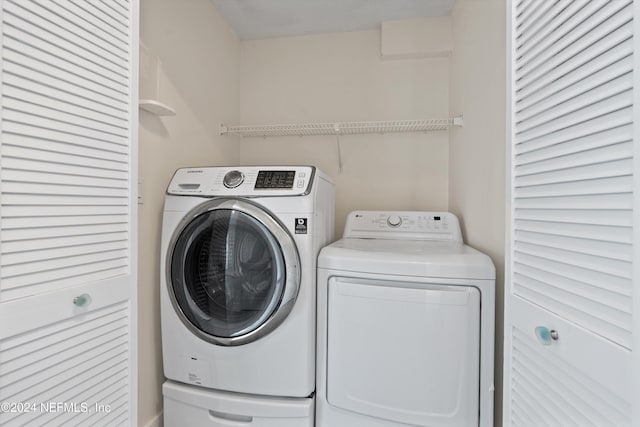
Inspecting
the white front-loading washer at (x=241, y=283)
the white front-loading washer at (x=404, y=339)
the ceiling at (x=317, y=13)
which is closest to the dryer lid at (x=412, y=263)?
the white front-loading washer at (x=404, y=339)

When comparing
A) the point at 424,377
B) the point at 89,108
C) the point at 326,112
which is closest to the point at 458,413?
the point at 424,377

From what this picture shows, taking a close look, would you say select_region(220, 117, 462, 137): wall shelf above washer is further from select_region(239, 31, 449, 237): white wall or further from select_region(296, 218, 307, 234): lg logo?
select_region(296, 218, 307, 234): lg logo

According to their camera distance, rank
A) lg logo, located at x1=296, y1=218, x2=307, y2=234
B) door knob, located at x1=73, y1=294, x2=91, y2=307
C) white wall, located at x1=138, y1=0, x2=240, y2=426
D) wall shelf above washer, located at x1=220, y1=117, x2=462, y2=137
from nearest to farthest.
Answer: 1. door knob, located at x1=73, y1=294, x2=91, y2=307
2. lg logo, located at x1=296, y1=218, x2=307, y2=234
3. white wall, located at x1=138, y1=0, x2=240, y2=426
4. wall shelf above washer, located at x1=220, y1=117, x2=462, y2=137

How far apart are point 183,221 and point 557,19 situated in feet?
4.60

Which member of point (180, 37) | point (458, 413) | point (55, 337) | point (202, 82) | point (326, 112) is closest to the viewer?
point (55, 337)

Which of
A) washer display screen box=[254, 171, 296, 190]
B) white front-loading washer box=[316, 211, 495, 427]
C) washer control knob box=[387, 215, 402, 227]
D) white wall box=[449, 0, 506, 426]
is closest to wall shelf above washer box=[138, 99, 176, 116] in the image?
washer display screen box=[254, 171, 296, 190]

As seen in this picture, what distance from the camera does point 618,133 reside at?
482 mm

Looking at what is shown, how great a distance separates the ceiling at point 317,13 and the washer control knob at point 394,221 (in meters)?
1.37

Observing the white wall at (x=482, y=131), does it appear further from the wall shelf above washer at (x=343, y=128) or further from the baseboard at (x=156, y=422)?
the baseboard at (x=156, y=422)

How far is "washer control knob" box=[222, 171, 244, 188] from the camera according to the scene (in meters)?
1.38

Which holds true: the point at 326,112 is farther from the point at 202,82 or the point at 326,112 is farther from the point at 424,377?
the point at 424,377

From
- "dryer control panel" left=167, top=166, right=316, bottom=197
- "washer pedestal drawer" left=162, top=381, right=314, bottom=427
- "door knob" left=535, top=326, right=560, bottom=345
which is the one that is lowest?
"washer pedestal drawer" left=162, top=381, right=314, bottom=427

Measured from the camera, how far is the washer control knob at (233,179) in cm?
138

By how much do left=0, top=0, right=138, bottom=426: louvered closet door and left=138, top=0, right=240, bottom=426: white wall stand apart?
0.52 meters
